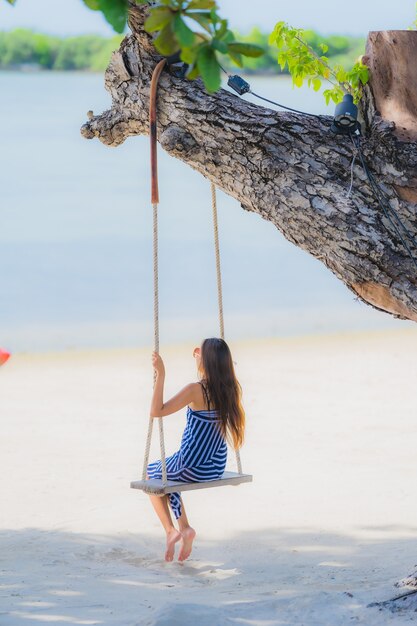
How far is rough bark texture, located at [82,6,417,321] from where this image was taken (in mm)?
3385

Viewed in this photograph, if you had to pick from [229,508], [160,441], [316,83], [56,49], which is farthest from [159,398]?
[56,49]

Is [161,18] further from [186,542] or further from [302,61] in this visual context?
[186,542]

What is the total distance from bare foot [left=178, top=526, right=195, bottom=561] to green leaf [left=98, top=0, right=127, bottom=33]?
8.51 feet

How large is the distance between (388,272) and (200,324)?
1016 cm

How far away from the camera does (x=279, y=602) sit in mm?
3721

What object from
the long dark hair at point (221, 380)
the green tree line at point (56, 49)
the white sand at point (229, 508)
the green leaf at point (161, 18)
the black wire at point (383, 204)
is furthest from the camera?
the green tree line at point (56, 49)

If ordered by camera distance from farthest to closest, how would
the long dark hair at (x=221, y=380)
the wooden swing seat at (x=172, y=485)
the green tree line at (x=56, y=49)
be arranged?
the green tree line at (x=56, y=49) → the long dark hair at (x=221, y=380) → the wooden swing seat at (x=172, y=485)

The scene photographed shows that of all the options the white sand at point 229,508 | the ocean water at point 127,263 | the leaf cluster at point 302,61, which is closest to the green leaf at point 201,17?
the leaf cluster at point 302,61

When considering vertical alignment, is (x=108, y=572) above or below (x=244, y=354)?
below

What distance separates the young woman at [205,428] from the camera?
4.35 metres

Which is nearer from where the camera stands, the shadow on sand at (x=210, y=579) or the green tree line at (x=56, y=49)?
the shadow on sand at (x=210, y=579)

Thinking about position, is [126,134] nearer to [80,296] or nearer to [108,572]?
[108,572]

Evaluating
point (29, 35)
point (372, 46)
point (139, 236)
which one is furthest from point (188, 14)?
point (29, 35)

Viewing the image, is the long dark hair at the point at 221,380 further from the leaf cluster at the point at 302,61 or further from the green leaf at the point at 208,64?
the green leaf at the point at 208,64
